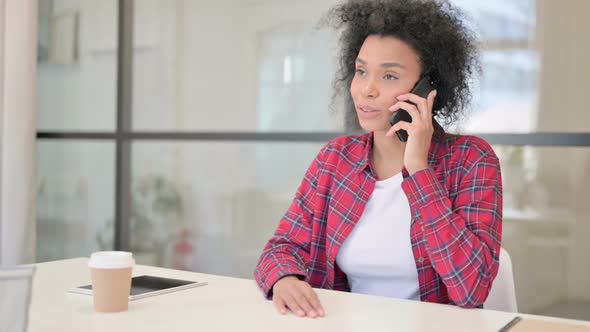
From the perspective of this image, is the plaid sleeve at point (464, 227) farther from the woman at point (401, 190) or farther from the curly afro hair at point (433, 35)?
the curly afro hair at point (433, 35)

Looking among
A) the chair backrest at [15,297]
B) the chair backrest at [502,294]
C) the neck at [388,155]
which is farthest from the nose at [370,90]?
the chair backrest at [15,297]

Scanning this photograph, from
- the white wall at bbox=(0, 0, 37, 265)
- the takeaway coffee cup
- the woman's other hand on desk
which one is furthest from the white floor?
the white wall at bbox=(0, 0, 37, 265)

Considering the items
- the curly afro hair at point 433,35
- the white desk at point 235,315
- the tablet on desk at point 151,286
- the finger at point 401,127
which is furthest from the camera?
the curly afro hair at point 433,35

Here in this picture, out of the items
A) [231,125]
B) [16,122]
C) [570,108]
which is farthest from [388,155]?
[16,122]

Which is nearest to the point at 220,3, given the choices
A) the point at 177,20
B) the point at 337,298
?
the point at 177,20

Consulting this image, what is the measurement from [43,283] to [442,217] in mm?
937

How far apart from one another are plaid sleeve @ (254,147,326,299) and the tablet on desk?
0.17 metres

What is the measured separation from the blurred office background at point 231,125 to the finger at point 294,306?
1.56m

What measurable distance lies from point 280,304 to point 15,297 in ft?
1.96

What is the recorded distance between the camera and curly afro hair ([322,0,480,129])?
6.25 feet

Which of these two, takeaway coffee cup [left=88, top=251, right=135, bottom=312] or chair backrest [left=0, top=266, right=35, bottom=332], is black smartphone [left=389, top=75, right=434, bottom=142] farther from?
chair backrest [left=0, top=266, right=35, bottom=332]

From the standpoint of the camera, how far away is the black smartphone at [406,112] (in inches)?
71.4

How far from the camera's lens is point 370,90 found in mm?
1814

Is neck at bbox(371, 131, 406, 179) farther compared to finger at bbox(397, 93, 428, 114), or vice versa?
neck at bbox(371, 131, 406, 179)
